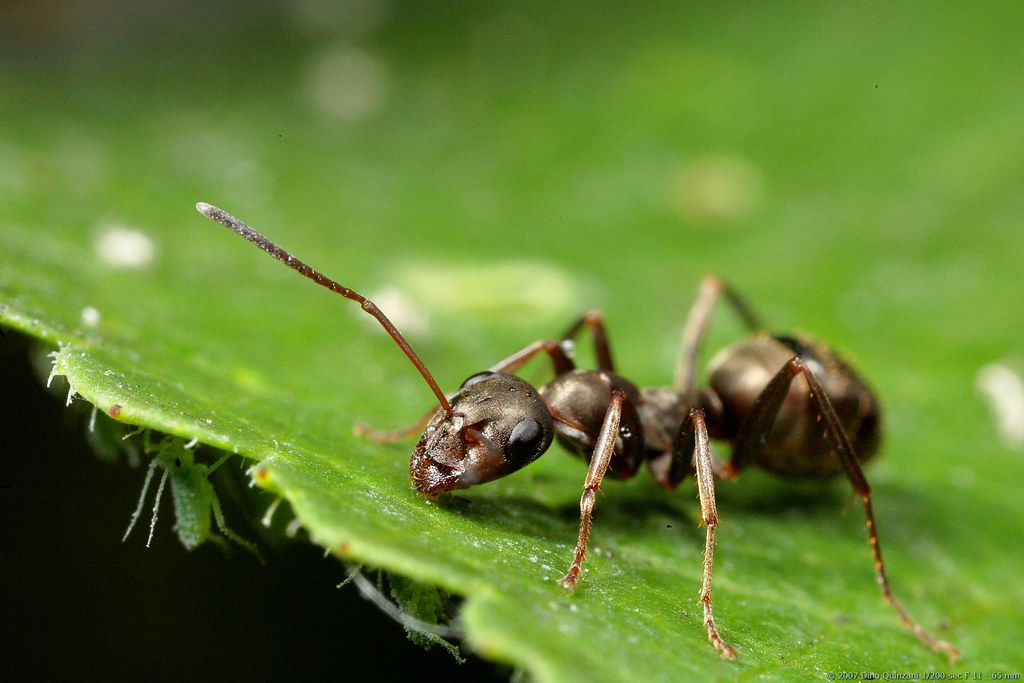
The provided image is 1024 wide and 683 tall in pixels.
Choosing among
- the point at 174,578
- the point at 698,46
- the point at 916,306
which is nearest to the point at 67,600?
the point at 174,578

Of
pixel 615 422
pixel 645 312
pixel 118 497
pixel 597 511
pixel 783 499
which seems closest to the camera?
pixel 615 422

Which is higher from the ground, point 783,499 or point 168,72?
point 168,72

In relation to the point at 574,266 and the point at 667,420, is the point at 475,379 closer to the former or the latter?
the point at 667,420

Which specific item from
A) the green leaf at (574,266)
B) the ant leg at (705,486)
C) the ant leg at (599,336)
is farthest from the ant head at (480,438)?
the ant leg at (599,336)

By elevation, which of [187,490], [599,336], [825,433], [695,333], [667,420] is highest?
[695,333]

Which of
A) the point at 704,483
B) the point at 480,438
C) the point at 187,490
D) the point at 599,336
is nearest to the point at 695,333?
the point at 599,336

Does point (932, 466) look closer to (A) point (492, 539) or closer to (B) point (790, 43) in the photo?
(A) point (492, 539)

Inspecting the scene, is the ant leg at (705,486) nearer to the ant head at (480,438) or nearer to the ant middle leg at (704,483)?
the ant middle leg at (704,483)
